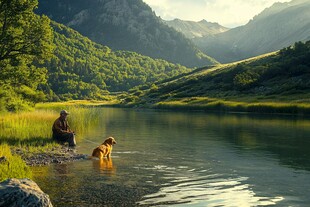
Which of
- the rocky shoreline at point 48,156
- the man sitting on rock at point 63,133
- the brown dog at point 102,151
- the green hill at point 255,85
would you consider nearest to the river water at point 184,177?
the brown dog at point 102,151

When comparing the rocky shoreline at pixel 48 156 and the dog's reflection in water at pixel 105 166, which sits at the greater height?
the rocky shoreline at pixel 48 156

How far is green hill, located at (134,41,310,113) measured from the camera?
408 ft

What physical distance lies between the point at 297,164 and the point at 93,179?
1301cm

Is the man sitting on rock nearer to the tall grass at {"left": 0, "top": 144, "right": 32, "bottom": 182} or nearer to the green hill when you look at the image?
the tall grass at {"left": 0, "top": 144, "right": 32, "bottom": 182}

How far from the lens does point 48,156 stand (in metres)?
24.1

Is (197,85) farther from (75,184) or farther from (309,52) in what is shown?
(75,184)

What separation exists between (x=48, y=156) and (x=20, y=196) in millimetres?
14162

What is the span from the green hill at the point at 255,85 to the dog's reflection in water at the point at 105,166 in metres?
91.5

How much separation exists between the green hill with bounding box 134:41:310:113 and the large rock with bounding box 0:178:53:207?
10430cm

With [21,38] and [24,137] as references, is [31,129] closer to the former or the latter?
[24,137]

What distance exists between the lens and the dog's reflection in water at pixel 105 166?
66.3 feet

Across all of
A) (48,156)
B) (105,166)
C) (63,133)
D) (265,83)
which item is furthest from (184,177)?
(265,83)

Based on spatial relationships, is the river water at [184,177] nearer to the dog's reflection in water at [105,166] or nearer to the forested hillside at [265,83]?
the dog's reflection in water at [105,166]

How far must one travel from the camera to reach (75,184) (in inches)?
675
